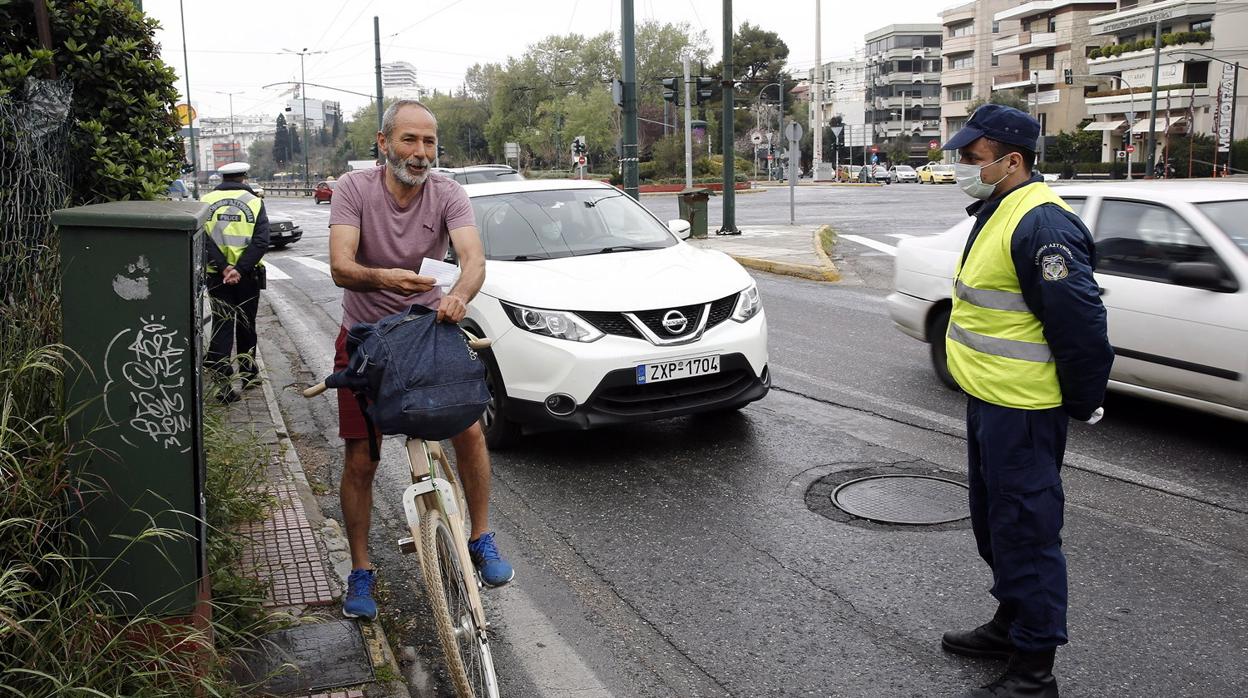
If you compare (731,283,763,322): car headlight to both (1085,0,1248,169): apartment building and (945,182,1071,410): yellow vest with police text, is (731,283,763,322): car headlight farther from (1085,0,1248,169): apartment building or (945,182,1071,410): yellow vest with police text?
(1085,0,1248,169): apartment building

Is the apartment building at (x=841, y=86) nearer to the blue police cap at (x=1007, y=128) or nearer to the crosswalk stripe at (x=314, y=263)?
the crosswalk stripe at (x=314, y=263)

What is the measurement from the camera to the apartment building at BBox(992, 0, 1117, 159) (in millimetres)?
84562

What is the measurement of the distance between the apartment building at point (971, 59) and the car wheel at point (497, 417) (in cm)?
9581

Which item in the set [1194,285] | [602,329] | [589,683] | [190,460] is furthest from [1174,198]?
[190,460]

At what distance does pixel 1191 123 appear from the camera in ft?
206

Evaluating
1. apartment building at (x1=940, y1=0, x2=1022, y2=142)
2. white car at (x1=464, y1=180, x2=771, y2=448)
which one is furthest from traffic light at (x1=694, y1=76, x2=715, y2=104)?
apartment building at (x1=940, y1=0, x2=1022, y2=142)

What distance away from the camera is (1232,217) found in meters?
6.50

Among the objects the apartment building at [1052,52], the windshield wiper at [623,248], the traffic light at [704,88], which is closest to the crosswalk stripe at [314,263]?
the traffic light at [704,88]

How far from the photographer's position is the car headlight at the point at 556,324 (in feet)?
20.2

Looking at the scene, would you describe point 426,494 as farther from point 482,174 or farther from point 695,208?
point 482,174

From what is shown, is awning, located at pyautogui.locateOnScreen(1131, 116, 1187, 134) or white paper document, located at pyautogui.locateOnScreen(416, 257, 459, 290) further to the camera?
awning, located at pyautogui.locateOnScreen(1131, 116, 1187, 134)

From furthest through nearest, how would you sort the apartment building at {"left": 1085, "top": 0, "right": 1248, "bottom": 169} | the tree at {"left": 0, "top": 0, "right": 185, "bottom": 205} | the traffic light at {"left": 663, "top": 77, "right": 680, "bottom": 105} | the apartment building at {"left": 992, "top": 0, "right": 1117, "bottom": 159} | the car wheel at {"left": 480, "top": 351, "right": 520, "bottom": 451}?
the apartment building at {"left": 992, "top": 0, "right": 1117, "bottom": 159}
the apartment building at {"left": 1085, "top": 0, "right": 1248, "bottom": 169}
the traffic light at {"left": 663, "top": 77, "right": 680, "bottom": 105}
the car wheel at {"left": 480, "top": 351, "right": 520, "bottom": 451}
the tree at {"left": 0, "top": 0, "right": 185, "bottom": 205}

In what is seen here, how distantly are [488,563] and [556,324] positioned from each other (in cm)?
228

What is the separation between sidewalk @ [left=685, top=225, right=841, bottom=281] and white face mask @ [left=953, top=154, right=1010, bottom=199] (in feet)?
33.4
